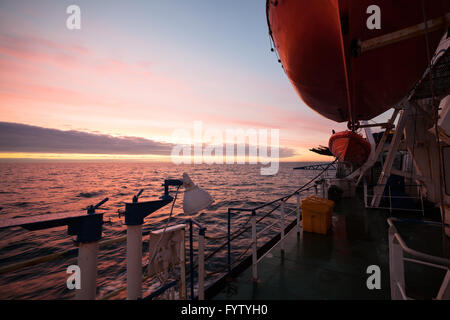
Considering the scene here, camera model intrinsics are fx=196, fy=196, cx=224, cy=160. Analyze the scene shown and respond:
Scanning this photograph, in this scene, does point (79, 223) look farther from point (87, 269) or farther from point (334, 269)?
point (334, 269)

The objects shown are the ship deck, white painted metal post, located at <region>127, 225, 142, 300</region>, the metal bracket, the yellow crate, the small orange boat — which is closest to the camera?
the metal bracket

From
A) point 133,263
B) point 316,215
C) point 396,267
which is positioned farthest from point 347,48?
point 316,215

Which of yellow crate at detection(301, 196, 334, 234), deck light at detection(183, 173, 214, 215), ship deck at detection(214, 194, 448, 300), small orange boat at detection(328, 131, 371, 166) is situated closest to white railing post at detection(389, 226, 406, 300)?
ship deck at detection(214, 194, 448, 300)

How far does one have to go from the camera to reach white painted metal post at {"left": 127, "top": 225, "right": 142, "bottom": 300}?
2373 mm

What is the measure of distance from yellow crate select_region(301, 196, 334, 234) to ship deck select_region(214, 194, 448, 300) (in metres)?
0.27

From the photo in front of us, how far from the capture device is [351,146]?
13773 mm

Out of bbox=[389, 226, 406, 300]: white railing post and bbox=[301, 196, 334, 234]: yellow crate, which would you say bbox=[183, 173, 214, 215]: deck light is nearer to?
bbox=[389, 226, 406, 300]: white railing post

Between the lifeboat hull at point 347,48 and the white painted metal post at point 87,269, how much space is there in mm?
4050

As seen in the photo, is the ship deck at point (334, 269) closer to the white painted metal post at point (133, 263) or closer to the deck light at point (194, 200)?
the white painted metal post at point (133, 263)

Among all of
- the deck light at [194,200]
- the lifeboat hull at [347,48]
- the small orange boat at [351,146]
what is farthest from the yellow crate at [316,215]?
the small orange boat at [351,146]

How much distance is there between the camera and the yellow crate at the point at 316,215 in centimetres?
632

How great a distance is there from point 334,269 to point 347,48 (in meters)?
4.41
